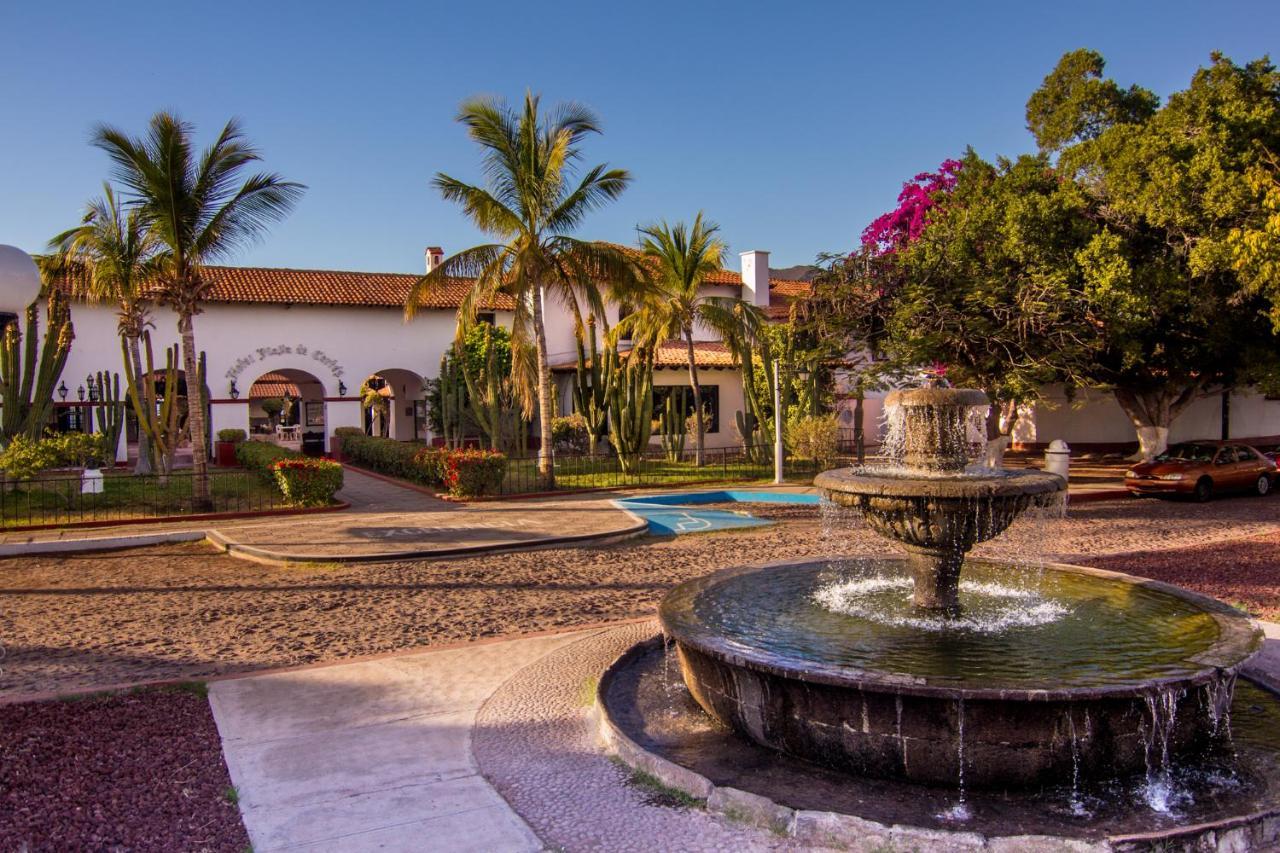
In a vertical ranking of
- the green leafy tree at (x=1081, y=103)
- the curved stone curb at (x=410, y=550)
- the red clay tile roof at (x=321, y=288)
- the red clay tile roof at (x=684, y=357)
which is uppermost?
the green leafy tree at (x=1081, y=103)

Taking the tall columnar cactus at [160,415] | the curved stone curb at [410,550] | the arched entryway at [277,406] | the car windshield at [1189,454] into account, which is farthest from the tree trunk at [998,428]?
the arched entryway at [277,406]

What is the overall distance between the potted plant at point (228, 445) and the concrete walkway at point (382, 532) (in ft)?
32.4

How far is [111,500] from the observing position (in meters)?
16.2

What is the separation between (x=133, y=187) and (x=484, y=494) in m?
8.23

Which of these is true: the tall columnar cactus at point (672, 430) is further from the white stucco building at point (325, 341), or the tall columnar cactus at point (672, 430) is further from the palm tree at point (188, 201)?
the palm tree at point (188, 201)

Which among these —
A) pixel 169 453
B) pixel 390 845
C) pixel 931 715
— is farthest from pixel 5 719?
pixel 169 453

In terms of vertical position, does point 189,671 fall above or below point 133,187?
below

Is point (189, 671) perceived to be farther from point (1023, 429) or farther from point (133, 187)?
point (1023, 429)

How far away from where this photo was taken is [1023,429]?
2894cm

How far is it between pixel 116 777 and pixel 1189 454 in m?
19.7

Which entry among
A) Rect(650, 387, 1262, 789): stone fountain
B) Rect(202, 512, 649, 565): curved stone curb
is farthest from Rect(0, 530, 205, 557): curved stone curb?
Rect(650, 387, 1262, 789): stone fountain

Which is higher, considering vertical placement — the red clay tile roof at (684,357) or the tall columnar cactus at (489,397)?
the red clay tile roof at (684,357)

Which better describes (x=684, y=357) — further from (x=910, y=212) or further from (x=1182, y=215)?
(x=1182, y=215)

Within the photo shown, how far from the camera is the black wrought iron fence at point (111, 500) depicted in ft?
49.1
